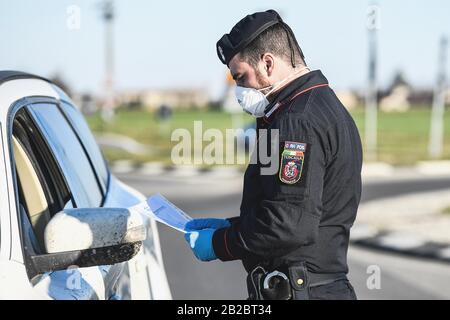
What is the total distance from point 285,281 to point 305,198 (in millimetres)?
286

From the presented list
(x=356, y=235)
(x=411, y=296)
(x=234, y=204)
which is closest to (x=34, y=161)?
(x=411, y=296)

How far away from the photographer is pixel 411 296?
6.95m

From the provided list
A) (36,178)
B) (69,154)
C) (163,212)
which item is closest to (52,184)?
(36,178)

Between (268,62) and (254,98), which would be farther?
(254,98)

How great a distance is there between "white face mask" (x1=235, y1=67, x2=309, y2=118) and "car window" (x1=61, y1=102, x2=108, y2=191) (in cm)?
117

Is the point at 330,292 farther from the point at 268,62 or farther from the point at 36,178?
the point at 36,178

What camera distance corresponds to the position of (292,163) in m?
2.43

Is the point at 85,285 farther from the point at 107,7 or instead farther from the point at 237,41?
the point at 107,7

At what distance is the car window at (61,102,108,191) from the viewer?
151 inches

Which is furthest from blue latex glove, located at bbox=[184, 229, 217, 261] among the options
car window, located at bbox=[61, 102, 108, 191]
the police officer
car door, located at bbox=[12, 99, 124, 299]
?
car window, located at bbox=[61, 102, 108, 191]

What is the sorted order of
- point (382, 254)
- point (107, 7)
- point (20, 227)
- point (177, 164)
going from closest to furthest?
point (20, 227)
point (382, 254)
point (177, 164)
point (107, 7)

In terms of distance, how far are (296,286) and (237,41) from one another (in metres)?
0.80

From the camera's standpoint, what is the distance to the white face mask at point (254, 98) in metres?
2.68
